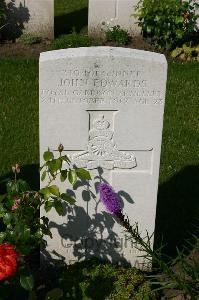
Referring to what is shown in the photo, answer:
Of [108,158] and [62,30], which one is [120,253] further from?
[62,30]

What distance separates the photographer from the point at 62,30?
10.5 meters

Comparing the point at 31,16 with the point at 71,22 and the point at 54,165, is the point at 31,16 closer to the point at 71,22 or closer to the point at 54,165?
the point at 71,22

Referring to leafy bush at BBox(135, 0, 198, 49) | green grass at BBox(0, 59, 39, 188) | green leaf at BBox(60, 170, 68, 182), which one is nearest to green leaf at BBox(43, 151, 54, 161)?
green leaf at BBox(60, 170, 68, 182)

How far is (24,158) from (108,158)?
228 centimetres

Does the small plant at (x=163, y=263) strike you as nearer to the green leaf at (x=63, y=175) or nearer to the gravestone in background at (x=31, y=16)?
the green leaf at (x=63, y=175)

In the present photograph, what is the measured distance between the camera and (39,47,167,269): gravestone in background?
3793 millimetres

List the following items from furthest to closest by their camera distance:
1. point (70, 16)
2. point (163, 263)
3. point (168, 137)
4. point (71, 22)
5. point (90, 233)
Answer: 1. point (70, 16)
2. point (71, 22)
3. point (168, 137)
4. point (90, 233)
5. point (163, 263)

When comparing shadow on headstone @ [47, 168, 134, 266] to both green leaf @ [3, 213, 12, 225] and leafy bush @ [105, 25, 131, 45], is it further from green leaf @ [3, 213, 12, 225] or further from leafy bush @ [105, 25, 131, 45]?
leafy bush @ [105, 25, 131, 45]

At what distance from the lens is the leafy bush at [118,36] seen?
31.2 feet

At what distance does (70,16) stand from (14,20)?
216 cm

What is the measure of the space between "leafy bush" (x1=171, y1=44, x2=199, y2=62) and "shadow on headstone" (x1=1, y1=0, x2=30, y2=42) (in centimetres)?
236

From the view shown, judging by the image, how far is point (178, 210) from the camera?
535 cm

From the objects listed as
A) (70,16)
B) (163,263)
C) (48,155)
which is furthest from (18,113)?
(70,16)

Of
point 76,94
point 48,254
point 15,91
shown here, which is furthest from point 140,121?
point 15,91
